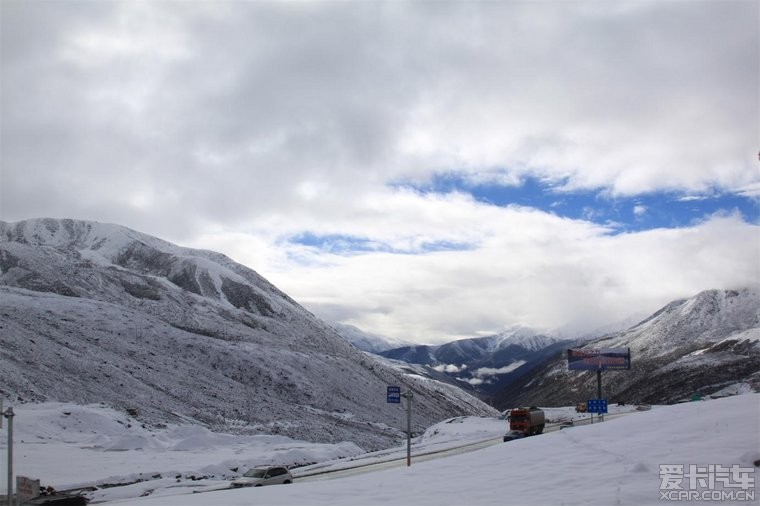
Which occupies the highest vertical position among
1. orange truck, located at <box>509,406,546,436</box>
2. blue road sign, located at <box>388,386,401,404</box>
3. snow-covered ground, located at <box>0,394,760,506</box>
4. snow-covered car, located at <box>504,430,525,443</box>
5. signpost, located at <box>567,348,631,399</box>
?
signpost, located at <box>567,348,631,399</box>

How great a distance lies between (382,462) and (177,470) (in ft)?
47.6

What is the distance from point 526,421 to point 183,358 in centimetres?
7587

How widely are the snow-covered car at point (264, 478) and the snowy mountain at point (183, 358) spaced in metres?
49.9

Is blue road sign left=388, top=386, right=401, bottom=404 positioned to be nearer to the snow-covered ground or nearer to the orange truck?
the snow-covered ground

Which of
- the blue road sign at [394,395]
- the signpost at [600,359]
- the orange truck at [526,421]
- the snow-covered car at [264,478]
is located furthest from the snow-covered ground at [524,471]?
the signpost at [600,359]

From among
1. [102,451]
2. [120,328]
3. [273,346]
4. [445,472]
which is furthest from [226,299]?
[445,472]

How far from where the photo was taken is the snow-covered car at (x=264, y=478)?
3166cm

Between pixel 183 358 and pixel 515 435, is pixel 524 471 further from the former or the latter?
pixel 183 358

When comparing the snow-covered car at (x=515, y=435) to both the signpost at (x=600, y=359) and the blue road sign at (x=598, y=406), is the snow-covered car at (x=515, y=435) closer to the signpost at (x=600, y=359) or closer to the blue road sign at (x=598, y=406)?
the blue road sign at (x=598, y=406)

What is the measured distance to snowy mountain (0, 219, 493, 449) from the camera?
278 ft

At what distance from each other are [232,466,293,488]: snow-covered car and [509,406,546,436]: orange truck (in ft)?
74.6

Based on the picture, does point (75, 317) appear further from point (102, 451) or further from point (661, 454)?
point (661, 454)

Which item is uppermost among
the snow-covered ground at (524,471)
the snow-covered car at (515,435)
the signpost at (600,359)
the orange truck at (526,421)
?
the signpost at (600,359)

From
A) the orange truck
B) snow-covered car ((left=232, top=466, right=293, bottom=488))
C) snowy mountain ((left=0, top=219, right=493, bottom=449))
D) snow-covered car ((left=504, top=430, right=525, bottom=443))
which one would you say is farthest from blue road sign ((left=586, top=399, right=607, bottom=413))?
snowy mountain ((left=0, top=219, right=493, bottom=449))
